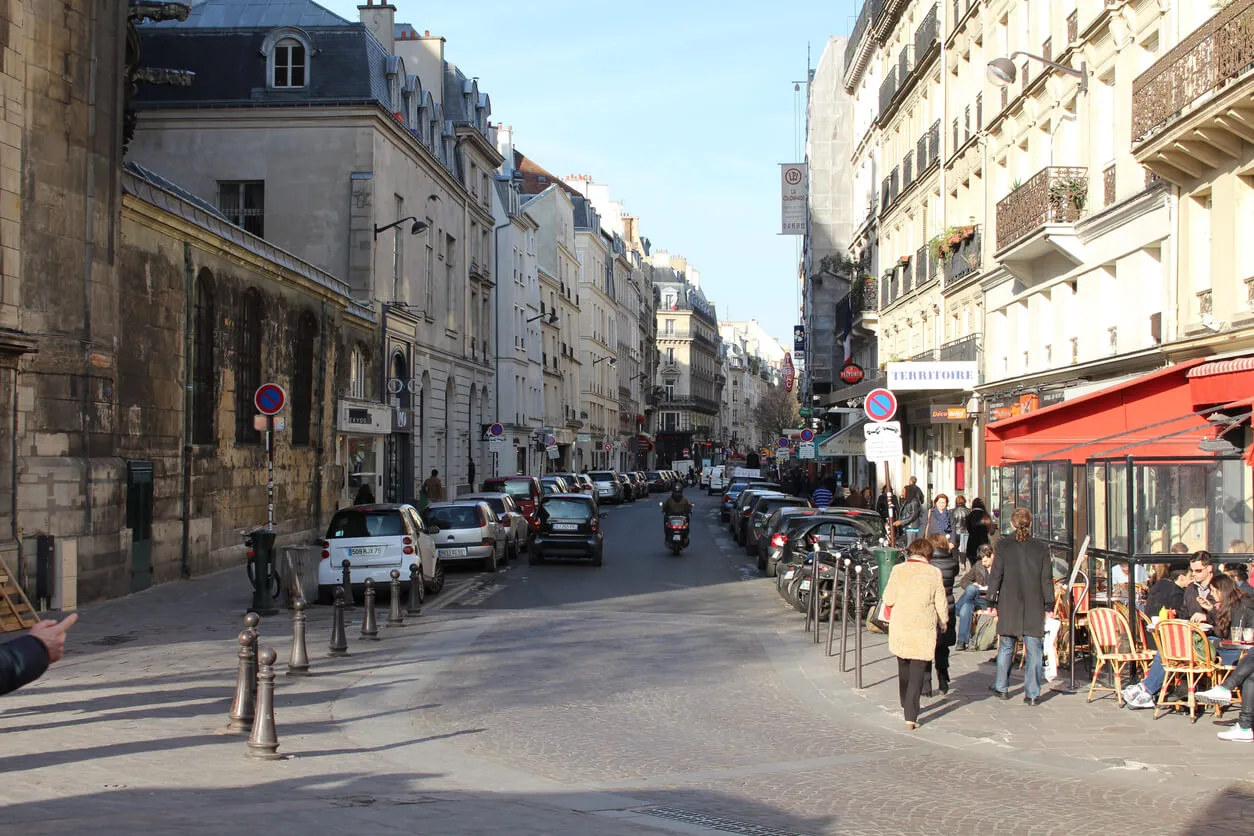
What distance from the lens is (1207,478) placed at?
44.2ft

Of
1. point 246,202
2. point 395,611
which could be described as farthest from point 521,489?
point 395,611

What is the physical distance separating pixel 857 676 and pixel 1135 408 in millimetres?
5579

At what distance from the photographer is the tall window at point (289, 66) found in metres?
39.7

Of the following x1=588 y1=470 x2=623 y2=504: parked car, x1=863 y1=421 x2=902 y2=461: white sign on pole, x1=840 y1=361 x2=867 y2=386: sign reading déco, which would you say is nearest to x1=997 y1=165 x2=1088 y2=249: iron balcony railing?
x1=863 y1=421 x2=902 y2=461: white sign on pole

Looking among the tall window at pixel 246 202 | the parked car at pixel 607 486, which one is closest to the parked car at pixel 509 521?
the tall window at pixel 246 202

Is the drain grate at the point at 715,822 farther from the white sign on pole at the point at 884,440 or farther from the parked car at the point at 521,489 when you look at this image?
the parked car at the point at 521,489

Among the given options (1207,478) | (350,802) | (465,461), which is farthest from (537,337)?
(350,802)

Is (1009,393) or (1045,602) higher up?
(1009,393)

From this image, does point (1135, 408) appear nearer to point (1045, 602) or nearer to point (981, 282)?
point (1045, 602)

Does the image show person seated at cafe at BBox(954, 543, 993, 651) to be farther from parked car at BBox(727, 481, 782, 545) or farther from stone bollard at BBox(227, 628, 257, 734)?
parked car at BBox(727, 481, 782, 545)

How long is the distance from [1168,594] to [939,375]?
63.0 feet

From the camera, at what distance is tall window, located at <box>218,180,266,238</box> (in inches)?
1565

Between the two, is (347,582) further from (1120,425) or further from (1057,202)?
(1057,202)

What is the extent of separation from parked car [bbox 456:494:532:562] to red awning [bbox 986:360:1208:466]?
13801 mm
